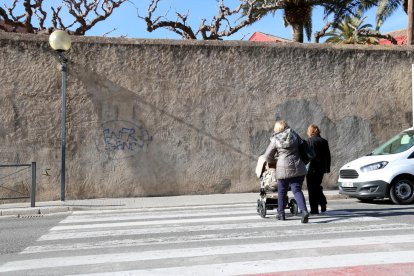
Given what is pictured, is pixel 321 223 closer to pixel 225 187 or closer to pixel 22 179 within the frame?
pixel 225 187

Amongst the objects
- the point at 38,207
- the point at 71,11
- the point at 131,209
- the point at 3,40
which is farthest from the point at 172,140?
the point at 71,11

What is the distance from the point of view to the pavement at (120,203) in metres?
10.5

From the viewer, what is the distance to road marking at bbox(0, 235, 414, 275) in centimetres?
545

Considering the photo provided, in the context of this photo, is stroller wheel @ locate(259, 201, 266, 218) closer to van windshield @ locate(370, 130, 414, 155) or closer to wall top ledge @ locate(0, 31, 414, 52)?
van windshield @ locate(370, 130, 414, 155)

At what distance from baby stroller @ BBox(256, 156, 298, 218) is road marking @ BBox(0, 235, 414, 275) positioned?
6.50 ft

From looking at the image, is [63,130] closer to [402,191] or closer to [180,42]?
[180,42]

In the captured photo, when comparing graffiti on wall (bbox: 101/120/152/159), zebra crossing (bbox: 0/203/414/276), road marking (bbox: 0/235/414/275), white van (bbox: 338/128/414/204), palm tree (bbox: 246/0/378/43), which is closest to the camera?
zebra crossing (bbox: 0/203/414/276)

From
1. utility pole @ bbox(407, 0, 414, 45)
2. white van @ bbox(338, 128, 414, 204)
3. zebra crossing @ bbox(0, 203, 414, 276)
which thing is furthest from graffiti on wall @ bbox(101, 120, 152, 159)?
→ utility pole @ bbox(407, 0, 414, 45)

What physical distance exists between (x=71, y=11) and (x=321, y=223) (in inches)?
780

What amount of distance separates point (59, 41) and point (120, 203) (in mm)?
4040

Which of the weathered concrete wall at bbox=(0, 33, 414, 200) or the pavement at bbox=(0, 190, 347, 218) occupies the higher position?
the weathered concrete wall at bbox=(0, 33, 414, 200)

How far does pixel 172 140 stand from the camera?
43.2 ft

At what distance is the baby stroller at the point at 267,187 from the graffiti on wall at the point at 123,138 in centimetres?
516

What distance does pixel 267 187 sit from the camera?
27.5 ft
